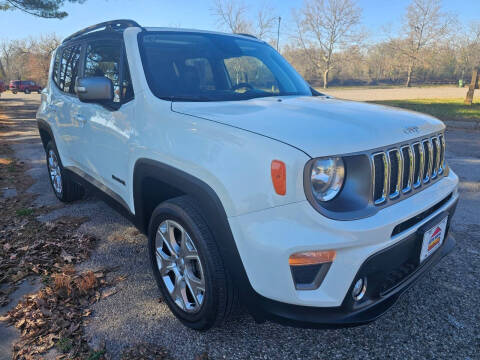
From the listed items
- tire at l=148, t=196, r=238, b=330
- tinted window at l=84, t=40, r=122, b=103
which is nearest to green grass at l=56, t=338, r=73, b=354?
tire at l=148, t=196, r=238, b=330

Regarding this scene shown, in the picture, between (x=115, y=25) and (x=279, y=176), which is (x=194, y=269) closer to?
(x=279, y=176)

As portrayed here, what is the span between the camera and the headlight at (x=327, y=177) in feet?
5.50

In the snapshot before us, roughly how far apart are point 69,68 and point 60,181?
4.96 ft

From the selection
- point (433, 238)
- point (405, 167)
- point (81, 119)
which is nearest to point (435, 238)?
point (433, 238)

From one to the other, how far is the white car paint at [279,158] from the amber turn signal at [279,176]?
0.8 inches

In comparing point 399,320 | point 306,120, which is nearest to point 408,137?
point 306,120

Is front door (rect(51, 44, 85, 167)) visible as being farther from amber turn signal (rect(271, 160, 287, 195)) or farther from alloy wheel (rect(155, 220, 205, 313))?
amber turn signal (rect(271, 160, 287, 195))

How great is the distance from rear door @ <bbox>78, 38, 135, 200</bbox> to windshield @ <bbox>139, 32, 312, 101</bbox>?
10.2 inches

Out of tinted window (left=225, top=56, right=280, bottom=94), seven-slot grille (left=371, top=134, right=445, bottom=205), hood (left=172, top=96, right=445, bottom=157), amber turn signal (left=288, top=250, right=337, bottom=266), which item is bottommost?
amber turn signal (left=288, top=250, right=337, bottom=266)

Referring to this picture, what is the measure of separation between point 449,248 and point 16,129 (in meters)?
14.6

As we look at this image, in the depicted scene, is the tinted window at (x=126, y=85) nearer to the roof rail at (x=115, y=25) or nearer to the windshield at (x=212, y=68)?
the windshield at (x=212, y=68)

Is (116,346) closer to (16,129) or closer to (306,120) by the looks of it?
(306,120)

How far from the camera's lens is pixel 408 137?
2.00m

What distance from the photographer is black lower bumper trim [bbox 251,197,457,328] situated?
5.61 ft
